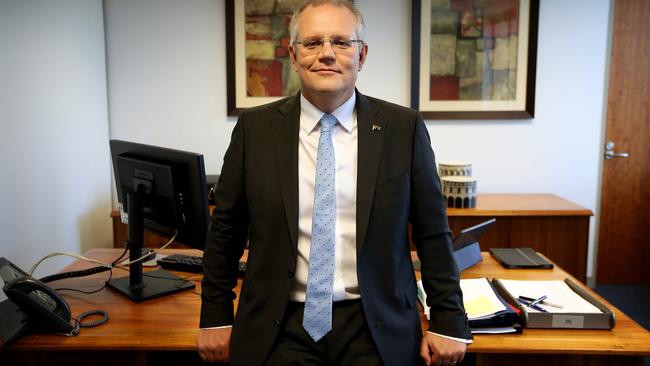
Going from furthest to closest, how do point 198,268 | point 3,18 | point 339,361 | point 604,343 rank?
point 3,18 → point 198,268 → point 604,343 → point 339,361

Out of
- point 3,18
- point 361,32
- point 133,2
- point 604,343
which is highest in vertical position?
point 133,2

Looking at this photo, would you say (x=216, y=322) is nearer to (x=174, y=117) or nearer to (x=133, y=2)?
(x=174, y=117)

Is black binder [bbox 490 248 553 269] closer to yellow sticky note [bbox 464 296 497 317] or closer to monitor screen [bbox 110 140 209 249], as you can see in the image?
yellow sticky note [bbox 464 296 497 317]

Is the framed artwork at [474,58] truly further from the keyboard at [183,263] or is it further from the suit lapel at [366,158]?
the suit lapel at [366,158]

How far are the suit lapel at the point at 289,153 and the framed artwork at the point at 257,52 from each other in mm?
2157

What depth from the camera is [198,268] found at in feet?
6.72

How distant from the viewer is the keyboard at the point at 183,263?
2.05m

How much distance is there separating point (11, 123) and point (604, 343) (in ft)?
8.37

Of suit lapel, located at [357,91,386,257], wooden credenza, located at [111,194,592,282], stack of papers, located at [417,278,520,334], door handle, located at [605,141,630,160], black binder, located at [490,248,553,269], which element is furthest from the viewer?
door handle, located at [605,141,630,160]

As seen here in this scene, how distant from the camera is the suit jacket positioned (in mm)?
1291

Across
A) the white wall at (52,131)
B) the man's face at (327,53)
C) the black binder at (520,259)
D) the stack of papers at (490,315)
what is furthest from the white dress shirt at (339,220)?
the white wall at (52,131)

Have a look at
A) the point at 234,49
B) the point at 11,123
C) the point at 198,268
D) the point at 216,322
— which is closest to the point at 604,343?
the point at 216,322

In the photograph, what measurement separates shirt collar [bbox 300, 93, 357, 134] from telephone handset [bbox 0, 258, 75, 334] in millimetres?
857

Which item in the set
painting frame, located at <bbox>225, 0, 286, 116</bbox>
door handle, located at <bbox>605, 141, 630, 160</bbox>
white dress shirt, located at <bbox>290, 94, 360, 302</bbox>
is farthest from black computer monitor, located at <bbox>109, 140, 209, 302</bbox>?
door handle, located at <bbox>605, 141, 630, 160</bbox>
